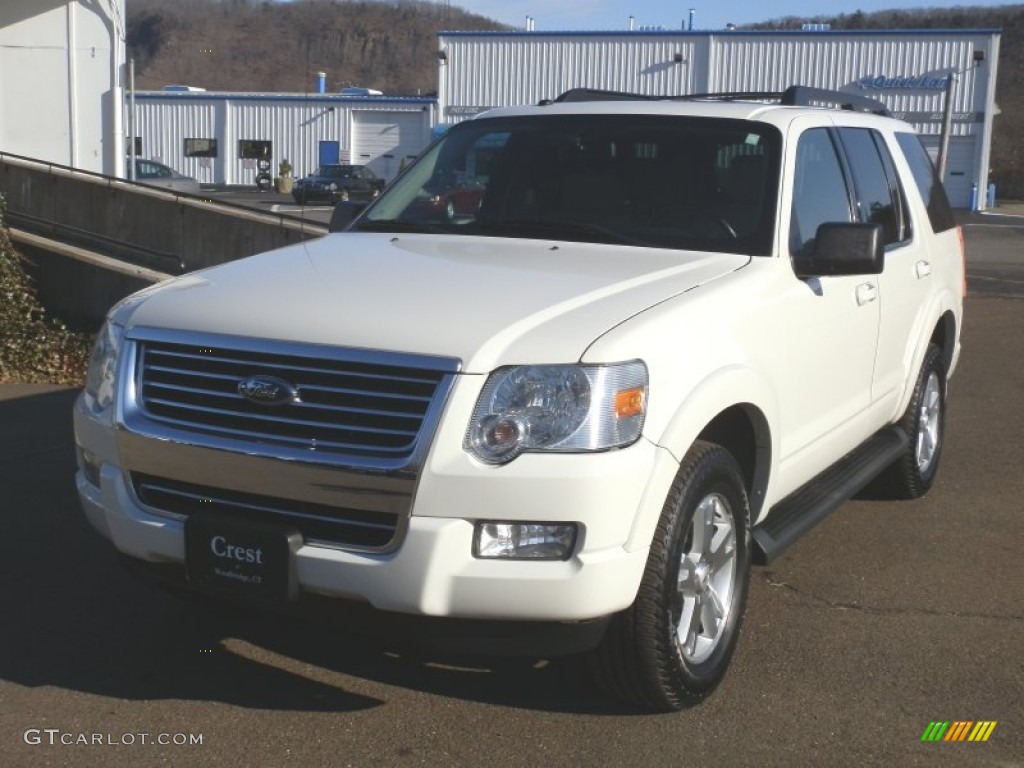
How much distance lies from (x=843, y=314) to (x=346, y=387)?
7.72 ft

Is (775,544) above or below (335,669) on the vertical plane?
above

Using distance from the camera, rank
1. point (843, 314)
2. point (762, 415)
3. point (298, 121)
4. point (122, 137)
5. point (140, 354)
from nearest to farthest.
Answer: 1. point (140, 354)
2. point (762, 415)
3. point (843, 314)
4. point (122, 137)
5. point (298, 121)

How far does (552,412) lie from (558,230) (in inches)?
62.9

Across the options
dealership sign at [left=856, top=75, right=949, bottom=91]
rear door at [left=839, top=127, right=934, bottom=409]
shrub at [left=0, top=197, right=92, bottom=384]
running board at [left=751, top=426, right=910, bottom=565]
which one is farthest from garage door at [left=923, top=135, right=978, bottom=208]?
running board at [left=751, top=426, right=910, bottom=565]

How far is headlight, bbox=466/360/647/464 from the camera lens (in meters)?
3.52

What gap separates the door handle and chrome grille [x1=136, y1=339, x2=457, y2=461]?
2.43 meters

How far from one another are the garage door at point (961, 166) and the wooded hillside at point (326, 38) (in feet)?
166

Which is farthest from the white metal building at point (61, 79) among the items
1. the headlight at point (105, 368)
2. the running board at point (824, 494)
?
the headlight at point (105, 368)

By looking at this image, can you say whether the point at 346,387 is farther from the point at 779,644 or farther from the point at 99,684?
the point at 779,644

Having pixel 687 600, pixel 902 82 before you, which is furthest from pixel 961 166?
pixel 687 600

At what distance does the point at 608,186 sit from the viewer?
516cm

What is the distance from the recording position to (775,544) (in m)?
4.55

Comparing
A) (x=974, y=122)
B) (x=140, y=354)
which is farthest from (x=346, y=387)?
(x=974, y=122)

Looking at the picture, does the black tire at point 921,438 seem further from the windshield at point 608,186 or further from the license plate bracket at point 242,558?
the license plate bracket at point 242,558
